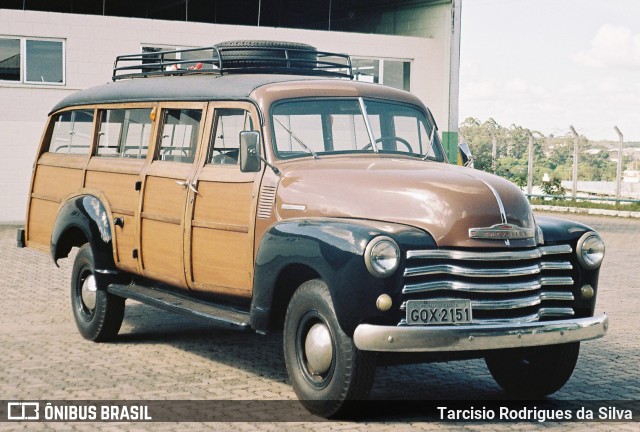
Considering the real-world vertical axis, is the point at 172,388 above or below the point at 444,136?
below

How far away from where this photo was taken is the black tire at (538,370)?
7.27m

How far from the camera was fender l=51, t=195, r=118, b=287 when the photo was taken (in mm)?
9430

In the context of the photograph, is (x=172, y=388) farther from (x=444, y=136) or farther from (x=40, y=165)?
(x=444, y=136)

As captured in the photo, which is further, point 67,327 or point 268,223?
point 67,327

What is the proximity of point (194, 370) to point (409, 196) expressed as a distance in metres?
2.50

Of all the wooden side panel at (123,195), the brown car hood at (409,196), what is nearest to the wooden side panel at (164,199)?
the wooden side panel at (123,195)

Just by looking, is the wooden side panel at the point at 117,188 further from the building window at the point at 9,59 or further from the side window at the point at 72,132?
the building window at the point at 9,59

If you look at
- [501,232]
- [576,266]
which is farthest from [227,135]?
[576,266]

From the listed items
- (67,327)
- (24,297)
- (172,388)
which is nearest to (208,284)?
(172,388)

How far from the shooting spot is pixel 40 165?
1091cm

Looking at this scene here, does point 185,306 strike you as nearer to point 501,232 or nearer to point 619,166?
point 501,232

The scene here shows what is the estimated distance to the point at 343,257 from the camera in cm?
638

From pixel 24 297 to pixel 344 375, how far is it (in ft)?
22.7

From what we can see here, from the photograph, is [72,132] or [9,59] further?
[9,59]
